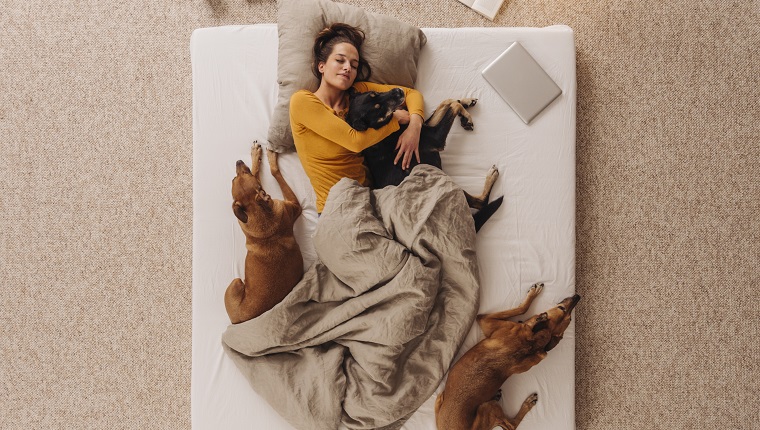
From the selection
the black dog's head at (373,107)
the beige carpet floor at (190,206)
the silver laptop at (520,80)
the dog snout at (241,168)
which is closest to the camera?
the black dog's head at (373,107)

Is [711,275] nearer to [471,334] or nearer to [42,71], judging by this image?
[471,334]

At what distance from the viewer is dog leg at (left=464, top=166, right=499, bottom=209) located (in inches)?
68.7

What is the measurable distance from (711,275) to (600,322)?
501mm

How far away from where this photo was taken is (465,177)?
1777 mm

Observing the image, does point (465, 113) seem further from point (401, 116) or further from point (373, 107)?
point (373, 107)

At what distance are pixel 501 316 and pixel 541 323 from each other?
138mm

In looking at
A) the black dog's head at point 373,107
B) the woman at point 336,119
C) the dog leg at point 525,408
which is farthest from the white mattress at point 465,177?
the black dog's head at point 373,107

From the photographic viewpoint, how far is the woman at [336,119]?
63.2 inches

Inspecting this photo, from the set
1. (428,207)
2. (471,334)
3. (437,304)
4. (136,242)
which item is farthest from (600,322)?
(136,242)

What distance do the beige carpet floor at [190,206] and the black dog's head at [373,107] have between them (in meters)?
0.68

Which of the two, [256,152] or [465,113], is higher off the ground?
[465,113]

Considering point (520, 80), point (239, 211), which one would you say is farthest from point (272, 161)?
point (520, 80)

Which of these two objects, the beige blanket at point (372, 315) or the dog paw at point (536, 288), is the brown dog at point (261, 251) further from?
the dog paw at point (536, 288)

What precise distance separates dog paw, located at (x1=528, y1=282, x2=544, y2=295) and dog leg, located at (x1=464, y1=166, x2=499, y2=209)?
13.9 inches
